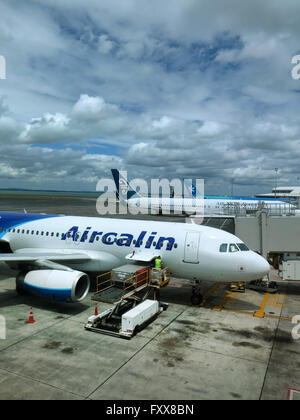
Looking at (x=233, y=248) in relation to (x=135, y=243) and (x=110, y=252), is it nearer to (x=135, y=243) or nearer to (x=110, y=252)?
(x=135, y=243)

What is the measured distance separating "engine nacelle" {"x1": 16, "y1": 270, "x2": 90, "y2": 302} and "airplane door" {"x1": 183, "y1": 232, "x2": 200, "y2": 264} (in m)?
5.62

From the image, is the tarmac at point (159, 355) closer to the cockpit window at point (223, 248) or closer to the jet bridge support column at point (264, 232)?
the cockpit window at point (223, 248)

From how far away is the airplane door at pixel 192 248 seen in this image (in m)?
16.4

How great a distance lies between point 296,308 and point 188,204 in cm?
4645

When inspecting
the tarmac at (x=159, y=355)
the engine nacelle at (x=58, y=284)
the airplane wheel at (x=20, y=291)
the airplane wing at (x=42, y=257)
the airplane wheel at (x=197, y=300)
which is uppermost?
the airplane wing at (x=42, y=257)

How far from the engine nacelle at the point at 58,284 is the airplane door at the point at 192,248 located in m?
5.62

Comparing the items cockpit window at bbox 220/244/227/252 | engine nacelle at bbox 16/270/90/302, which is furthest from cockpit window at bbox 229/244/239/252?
engine nacelle at bbox 16/270/90/302

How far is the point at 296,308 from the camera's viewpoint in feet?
55.2

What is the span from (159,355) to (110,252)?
321 inches

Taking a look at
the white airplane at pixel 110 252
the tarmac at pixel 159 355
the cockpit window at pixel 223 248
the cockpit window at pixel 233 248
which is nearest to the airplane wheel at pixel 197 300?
the tarmac at pixel 159 355

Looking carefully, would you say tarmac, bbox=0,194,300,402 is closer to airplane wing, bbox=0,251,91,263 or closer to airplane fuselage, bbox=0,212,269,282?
airplane fuselage, bbox=0,212,269,282

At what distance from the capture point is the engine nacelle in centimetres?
1509

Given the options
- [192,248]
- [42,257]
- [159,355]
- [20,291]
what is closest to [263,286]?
[192,248]
